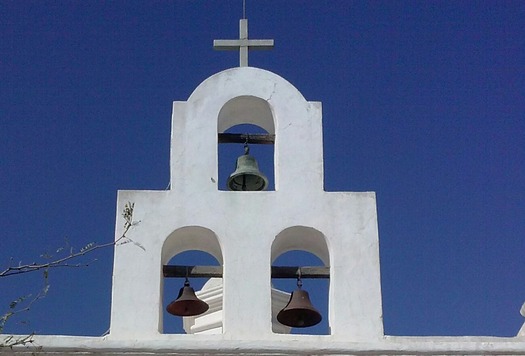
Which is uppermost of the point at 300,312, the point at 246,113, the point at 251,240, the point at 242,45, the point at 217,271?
the point at 242,45

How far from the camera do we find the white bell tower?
9.05m

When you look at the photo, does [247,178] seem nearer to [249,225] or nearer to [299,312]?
[249,225]

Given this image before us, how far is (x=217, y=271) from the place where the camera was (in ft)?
31.3

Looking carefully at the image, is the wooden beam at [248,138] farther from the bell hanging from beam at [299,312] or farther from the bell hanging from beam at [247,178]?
the bell hanging from beam at [299,312]

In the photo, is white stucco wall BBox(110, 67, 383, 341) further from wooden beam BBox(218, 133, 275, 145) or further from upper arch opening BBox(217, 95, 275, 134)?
wooden beam BBox(218, 133, 275, 145)

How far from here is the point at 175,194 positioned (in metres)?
9.58

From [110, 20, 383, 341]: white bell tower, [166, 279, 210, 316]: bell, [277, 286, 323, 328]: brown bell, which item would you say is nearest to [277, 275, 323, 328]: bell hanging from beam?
[277, 286, 323, 328]: brown bell

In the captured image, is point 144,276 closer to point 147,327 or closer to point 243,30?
point 147,327

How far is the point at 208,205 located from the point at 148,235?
0.54 m

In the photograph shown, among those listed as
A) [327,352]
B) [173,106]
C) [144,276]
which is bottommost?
[327,352]

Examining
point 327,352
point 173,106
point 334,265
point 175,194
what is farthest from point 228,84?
point 327,352

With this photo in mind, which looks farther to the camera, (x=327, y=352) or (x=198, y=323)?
(x=198, y=323)

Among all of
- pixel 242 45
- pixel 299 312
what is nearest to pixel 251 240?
pixel 299 312

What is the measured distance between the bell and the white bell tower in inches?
11.3
